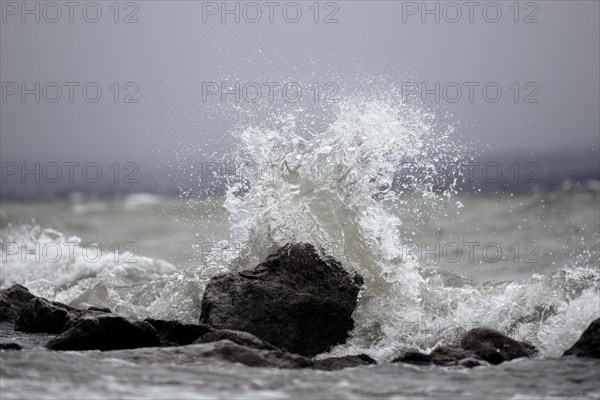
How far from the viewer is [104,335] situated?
21.7 feet

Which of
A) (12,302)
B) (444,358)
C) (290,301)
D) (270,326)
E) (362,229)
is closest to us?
(444,358)

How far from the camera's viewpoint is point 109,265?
14570 millimetres

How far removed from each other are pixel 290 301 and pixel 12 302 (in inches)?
96.6

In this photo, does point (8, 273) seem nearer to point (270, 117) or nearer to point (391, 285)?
point (270, 117)

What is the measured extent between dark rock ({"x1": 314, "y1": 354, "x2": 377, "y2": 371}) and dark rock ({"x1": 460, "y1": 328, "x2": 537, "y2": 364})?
586 millimetres

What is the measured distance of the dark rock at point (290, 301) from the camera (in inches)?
291

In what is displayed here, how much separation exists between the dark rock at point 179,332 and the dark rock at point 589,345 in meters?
2.19

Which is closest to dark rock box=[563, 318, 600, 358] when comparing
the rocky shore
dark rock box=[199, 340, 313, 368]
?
the rocky shore

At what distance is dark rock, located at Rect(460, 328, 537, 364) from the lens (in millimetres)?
6402

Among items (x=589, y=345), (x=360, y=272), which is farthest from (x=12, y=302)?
(x=589, y=345)

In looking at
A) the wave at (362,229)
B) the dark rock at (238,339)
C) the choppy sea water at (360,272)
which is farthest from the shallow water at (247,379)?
the wave at (362,229)

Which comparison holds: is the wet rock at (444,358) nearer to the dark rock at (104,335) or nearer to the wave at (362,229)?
the wave at (362,229)

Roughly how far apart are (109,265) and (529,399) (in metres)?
10.0

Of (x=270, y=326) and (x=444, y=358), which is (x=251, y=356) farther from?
(x=270, y=326)
